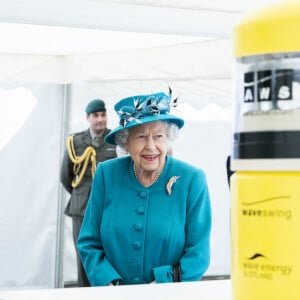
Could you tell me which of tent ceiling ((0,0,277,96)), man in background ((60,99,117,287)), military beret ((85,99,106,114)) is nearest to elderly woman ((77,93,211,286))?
tent ceiling ((0,0,277,96))

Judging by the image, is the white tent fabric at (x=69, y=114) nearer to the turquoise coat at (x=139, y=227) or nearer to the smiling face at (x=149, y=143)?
the smiling face at (x=149, y=143)

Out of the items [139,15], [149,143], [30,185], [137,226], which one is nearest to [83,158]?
[30,185]

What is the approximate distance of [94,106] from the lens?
3.63 m

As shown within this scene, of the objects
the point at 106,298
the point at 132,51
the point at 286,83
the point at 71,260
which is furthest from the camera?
the point at 71,260

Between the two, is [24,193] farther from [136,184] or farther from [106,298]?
[106,298]

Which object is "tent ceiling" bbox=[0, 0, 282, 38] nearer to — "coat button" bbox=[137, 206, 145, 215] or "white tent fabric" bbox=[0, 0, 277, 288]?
"coat button" bbox=[137, 206, 145, 215]

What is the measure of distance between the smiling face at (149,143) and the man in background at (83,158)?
1.53m

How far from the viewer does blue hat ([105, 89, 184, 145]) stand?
5.85 ft

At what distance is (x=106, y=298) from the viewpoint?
55 cm

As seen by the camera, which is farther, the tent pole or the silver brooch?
the tent pole

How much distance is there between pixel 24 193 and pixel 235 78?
349cm

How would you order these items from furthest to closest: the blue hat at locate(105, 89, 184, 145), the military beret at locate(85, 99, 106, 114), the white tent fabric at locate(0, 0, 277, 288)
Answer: the military beret at locate(85, 99, 106, 114) < the white tent fabric at locate(0, 0, 277, 288) < the blue hat at locate(105, 89, 184, 145)

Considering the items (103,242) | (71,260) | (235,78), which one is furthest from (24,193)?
(235,78)

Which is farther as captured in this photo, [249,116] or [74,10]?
[74,10]
